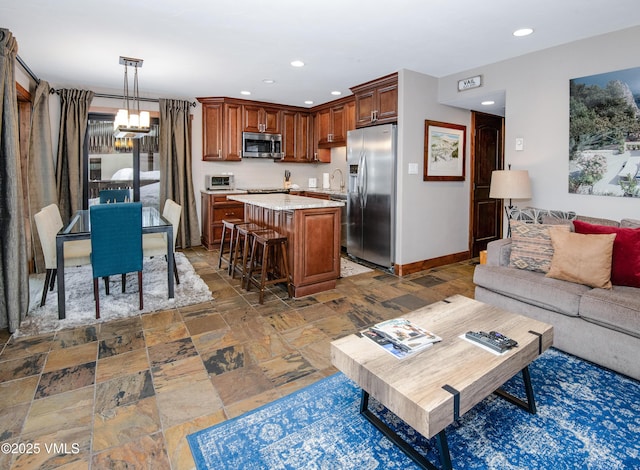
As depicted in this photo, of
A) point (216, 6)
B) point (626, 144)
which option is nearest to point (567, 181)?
point (626, 144)

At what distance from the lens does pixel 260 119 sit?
6.33 m

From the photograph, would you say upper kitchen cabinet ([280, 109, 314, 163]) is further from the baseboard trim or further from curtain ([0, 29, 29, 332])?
curtain ([0, 29, 29, 332])

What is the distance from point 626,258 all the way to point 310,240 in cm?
256

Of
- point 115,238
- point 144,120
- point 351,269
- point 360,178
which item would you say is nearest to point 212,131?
point 144,120

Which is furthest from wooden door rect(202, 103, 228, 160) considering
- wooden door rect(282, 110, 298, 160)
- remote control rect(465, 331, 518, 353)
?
remote control rect(465, 331, 518, 353)

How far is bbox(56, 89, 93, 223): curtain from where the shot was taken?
5.12 m

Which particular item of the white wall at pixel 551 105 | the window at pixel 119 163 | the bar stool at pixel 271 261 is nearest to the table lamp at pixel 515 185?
the white wall at pixel 551 105

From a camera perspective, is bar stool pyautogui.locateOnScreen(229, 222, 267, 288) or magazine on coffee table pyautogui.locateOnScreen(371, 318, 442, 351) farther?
bar stool pyautogui.locateOnScreen(229, 222, 267, 288)

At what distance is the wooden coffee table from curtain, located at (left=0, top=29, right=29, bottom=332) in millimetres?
2736

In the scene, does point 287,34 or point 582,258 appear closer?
point 582,258

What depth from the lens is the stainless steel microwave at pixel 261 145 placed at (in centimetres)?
623

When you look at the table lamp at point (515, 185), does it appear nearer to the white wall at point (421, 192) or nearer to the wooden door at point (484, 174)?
the white wall at point (421, 192)

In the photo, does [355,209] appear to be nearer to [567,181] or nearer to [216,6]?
[567,181]

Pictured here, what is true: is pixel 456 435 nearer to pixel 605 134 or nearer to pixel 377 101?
pixel 605 134
